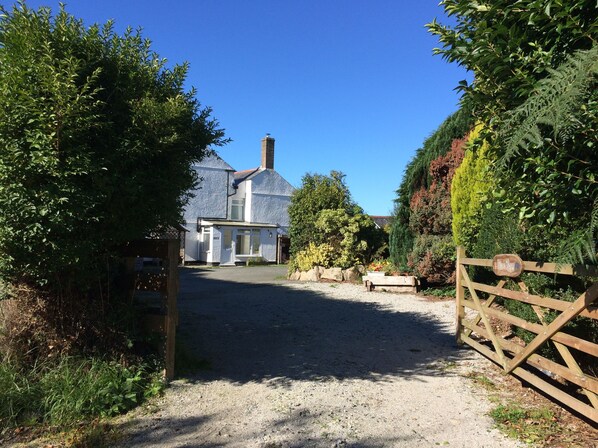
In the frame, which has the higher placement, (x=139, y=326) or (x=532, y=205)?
(x=532, y=205)

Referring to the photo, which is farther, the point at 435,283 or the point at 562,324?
the point at 435,283

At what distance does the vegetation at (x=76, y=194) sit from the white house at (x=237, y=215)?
23645 mm

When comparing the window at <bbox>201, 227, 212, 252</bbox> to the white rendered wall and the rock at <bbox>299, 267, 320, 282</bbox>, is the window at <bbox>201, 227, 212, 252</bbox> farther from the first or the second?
the rock at <bbox>299, 267, 320, 282</bbox>

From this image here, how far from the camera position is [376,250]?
17.9 meters

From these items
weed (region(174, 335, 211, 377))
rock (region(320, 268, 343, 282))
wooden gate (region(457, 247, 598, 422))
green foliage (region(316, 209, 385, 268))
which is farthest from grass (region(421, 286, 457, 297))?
weed (region(174, 335, 211, 377))

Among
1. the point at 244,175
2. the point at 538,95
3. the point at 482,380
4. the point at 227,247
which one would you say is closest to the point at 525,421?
the point at 482,380

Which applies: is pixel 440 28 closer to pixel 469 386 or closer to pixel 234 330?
pixel 469 386

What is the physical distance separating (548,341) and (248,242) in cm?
2704

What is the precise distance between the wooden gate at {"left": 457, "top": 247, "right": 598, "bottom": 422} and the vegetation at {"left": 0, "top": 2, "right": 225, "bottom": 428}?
3.82 m

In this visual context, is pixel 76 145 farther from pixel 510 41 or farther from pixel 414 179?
pixel 414 179

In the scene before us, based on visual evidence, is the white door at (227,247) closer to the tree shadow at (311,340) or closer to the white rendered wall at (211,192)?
the white rendered wall at (211,192)

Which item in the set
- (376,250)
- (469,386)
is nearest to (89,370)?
(469,386)

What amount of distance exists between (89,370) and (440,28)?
460cm

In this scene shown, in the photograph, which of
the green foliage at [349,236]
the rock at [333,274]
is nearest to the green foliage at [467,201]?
the rock at [333,274]
